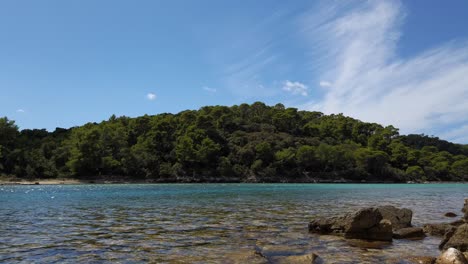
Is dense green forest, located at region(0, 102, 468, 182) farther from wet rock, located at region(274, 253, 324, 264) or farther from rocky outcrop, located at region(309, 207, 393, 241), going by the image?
wet rock, located at region(274, 253, 324, 264)

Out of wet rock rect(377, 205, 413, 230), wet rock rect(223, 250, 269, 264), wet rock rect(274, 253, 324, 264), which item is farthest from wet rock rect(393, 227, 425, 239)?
wet rock rect(223, 250, 269, 264)

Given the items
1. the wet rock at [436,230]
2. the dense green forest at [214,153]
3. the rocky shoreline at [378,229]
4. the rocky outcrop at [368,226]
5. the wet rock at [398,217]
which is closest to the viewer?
the rocky shoreline at [378,229]

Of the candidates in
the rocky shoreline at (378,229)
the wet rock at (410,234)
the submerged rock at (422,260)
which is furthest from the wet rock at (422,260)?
the wet rock at (410,234)

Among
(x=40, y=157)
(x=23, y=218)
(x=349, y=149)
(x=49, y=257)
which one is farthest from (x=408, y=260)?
(x=349, y=149)

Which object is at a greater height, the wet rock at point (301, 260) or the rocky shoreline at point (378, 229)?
the rocky shoreline at point (378, 229)

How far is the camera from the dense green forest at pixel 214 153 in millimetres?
114875

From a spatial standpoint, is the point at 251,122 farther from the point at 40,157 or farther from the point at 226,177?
the point at 40,157

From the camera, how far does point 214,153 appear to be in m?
130

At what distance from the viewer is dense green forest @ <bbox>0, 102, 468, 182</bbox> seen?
115m

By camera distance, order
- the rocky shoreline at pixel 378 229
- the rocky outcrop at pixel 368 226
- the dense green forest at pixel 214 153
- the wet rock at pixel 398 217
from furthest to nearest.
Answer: the dense green forest at pixel 214 153 < the wet rock at pixel 398 217 < the rocky outcrop at pixel 368 226 < the rocky shoreline at pixel 378 229

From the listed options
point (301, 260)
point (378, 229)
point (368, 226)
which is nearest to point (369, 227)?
point (368, 226)

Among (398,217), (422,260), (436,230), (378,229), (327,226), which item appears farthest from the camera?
(398,217)

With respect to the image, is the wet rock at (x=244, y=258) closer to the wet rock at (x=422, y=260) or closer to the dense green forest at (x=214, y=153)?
the wet rock at (x=422, y=260)

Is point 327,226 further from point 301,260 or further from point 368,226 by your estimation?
point 301,260
